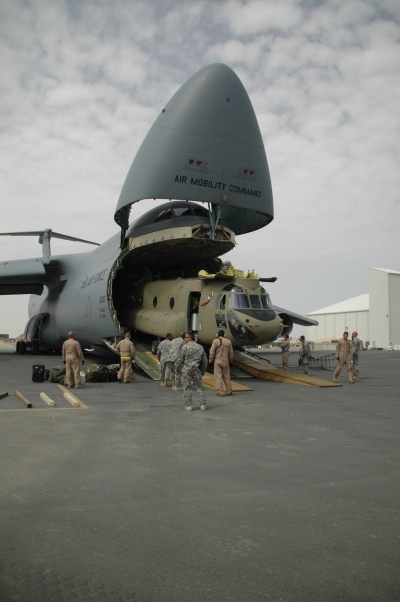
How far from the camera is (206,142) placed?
16.2 meters

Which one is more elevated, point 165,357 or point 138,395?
point 165,357

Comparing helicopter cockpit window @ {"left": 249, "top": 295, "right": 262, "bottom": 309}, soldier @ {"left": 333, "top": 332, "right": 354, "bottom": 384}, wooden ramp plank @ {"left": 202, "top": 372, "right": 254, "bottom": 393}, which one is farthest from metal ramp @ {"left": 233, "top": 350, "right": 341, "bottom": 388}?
helicopter cockpit window @ {"left": 249, "top": 295, "right": 262, "bottom": 309}

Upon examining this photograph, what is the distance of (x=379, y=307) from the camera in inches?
2808

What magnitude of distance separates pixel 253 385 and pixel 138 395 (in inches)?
172

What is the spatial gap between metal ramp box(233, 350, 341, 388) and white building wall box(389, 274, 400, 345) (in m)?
55.8

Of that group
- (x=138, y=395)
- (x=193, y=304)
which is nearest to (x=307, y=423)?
(x=138, y=395)

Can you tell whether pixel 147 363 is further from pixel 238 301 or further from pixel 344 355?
pixel 344 355

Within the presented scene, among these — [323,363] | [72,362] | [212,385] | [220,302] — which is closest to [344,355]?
[220,302]

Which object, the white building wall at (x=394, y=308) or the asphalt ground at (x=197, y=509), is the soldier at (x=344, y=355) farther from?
the white building wall at (x=394, y=308)

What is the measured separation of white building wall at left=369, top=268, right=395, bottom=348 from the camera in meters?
70.2

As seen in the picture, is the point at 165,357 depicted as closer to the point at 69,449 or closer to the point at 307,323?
the point at 69,449

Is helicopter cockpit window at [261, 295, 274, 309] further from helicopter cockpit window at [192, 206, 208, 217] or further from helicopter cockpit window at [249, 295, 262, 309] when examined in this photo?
helicopter cockpit window at [192, 206, 208, 217]

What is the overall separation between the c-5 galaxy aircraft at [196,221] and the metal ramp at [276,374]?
1569mm

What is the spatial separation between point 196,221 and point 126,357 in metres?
5.34
